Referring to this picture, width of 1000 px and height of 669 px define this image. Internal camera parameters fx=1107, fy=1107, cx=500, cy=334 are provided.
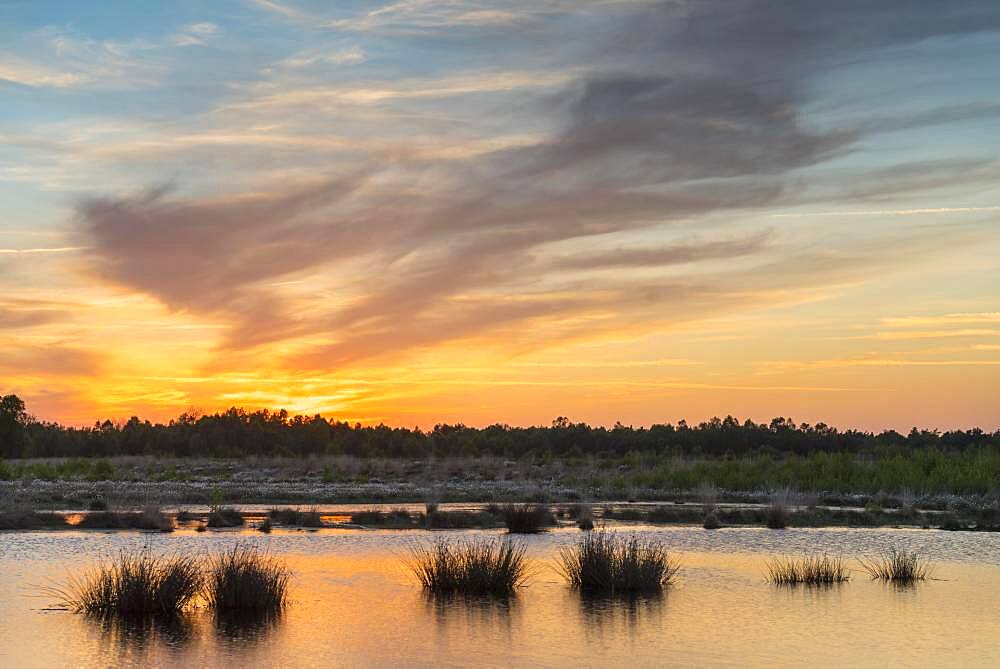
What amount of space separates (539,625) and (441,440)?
96814 mm

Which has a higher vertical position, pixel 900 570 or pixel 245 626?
pixel 900 570

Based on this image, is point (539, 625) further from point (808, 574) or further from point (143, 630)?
point (808, 574)

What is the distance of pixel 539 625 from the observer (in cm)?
1656

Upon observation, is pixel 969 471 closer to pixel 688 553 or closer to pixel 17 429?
pixel 688 553

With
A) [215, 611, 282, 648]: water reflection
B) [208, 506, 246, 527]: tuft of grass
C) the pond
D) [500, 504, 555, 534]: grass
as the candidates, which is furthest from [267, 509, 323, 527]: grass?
[215, 611, 282, 648]: water reflection

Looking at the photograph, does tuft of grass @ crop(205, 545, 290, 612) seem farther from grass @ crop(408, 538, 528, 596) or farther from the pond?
grass @ crop(408, 538, 528, 596)

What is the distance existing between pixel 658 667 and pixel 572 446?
95.8m

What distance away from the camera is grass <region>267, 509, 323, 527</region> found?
3550 cm

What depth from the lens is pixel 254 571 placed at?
17.6 metres

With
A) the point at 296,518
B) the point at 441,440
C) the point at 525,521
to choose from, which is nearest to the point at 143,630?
the point at 525,521

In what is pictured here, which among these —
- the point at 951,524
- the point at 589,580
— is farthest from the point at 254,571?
the point at 951,524

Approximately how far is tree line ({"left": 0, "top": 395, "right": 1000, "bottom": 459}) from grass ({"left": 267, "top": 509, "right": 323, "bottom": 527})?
59.2m

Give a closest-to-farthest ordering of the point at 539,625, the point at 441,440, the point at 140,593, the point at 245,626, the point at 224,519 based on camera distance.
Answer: the point at 245,626
the point at 539,625
the point at 140,593
the point at 224,519
the point at 441,440

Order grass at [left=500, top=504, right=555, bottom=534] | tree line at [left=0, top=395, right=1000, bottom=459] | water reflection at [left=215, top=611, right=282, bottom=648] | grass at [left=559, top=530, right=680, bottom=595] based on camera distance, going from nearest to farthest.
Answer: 1. water reflection at [left=215, top=611, right=282, bottom=648]
2. grass at [left=559, top=530, right=680, bottom=595]
3. grass at [left=500, top=504, right=555, bottom=534]
4. tree line at [left=0, top=395, right=1000, bottom=459]
